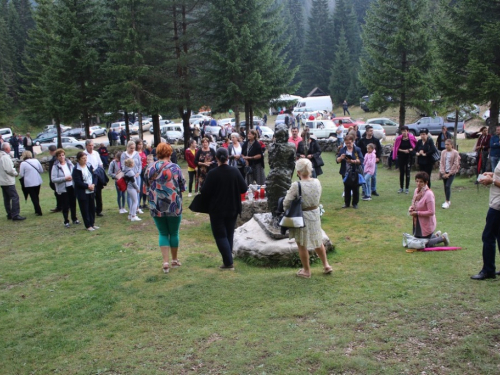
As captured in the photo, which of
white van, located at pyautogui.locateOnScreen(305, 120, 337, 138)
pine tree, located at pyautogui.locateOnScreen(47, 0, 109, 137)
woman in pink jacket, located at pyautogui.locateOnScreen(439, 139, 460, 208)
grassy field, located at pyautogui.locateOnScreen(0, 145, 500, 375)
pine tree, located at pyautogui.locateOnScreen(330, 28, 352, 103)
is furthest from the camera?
pine tree, located at pyautogui.locateOnScreen(330, 28, 352, 103)

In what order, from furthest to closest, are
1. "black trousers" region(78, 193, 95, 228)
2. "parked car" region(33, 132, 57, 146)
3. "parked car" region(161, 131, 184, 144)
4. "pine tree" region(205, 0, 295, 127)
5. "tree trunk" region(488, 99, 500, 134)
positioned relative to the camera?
"parked car" region(33, 132, 57, 146) → "parked car" region(161, 131, 184, 144) → "pine tree" region(205, 0, 295, 127) → "tree trunk" region(488, 99, 500, 134) → "black trousers" region(78, 193, 95, 228)

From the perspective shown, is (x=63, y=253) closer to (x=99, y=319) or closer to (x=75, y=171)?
(x=75, y=171)

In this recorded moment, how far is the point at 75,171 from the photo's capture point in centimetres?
935

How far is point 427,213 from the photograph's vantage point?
24.0 ft

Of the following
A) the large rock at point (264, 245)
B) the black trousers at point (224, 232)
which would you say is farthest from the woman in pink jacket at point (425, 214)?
the black trousers at point (224, 232)

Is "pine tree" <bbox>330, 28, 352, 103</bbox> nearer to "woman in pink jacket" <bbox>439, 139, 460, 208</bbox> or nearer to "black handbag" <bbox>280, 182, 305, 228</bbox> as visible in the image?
"woman in pink jacket" <bbox>439, 139, 460, 208</bbox>

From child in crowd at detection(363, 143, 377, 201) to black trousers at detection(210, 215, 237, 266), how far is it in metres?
6.49

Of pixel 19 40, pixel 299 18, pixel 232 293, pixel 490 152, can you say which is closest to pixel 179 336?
pixel 232 293

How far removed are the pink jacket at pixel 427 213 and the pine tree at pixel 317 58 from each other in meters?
60.3

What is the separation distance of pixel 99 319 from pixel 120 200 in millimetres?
6522

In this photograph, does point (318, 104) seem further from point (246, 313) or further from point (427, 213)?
point (246, 313)

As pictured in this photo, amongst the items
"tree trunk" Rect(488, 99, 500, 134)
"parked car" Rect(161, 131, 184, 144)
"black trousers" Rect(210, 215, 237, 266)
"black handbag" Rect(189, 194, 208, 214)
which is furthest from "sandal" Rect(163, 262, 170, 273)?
"parked car" Rect(161, 131, 184, 144)

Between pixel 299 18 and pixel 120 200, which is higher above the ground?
pixel 299 18

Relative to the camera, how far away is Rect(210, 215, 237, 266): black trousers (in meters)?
6.42
